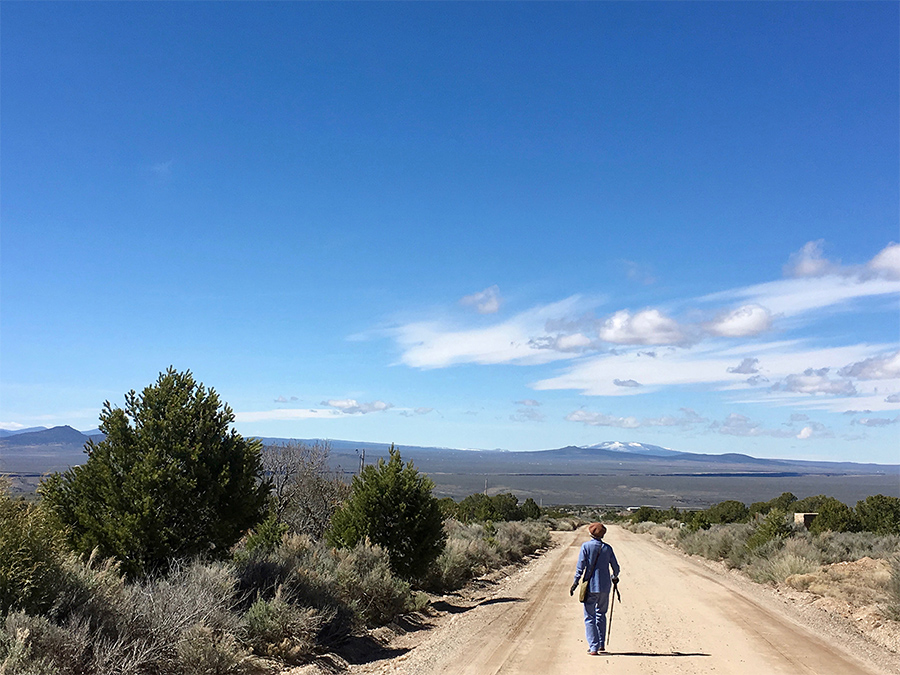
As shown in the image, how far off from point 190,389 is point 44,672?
5.46 meters

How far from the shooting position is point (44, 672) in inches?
240

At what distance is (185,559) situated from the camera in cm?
987

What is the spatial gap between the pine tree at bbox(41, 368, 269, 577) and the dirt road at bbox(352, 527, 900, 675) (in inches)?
129

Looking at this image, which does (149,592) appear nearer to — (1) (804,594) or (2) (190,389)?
(2) (190,389)

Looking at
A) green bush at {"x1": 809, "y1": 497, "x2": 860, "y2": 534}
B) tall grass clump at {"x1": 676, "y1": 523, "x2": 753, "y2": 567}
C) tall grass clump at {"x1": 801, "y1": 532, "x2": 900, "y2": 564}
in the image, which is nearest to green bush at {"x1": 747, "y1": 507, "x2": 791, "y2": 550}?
tall grass clump at {"x1": 676, "y1": 523, "x2": 753, "y2": 567}

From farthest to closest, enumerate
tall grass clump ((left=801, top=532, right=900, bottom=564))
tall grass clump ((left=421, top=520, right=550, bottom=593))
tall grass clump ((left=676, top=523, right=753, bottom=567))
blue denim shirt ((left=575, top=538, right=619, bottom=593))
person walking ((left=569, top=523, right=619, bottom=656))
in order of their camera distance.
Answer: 1. tall grass clump ((left=676, top=523, right=753, bottom=567))
2. tall grass clump ((left=801, top=532, right=900, bottom=564))
3. tall grass clump ((left=421, top=520, right=550, bottom=593))
4. blue denim shirt ((left=575, top=538, right=619, bottom=593))
5. person walking ((left=569, top=523, right=619, bottom=656))

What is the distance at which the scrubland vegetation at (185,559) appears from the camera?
6984mm

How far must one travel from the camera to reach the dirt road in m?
9.20

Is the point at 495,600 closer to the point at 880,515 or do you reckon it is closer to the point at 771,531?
the point at 771,531

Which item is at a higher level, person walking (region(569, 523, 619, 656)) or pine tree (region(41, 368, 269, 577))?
pine tree (region(41, 368, 269, 577))

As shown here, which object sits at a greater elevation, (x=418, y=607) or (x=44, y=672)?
(x=44, y=672)

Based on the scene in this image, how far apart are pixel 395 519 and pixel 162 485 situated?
720 cm

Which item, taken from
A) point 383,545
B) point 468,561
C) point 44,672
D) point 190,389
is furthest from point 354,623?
point 468,561

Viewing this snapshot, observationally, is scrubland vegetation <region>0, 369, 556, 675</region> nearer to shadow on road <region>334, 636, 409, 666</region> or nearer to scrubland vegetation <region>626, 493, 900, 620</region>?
shadow on road <region>334, 636, 409, 666</region>
